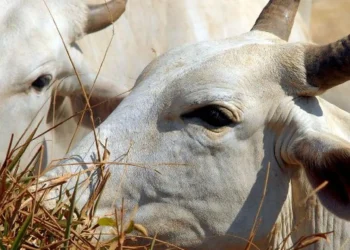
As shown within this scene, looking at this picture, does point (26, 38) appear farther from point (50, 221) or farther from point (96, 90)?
point (50, 221)

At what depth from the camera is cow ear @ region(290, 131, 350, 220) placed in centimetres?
382

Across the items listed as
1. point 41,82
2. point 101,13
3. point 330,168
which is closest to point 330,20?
point 101,13

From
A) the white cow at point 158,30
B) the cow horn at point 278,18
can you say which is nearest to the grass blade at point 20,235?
the cow horn at point 278,18

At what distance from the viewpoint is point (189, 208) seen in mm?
4121

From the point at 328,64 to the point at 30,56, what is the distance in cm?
215

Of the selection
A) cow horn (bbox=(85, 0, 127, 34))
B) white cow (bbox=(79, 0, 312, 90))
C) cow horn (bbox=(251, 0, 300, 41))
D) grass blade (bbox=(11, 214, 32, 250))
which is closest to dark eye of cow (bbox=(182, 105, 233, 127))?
cow horn (bbox=(251, 0, 300, 41))

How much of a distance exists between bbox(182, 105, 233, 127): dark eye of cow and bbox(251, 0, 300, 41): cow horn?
71 cm

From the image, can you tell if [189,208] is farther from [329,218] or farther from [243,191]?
[329,218]

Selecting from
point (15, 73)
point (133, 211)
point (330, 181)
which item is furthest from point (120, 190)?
point (15, 73)

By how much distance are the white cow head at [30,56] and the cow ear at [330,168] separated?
2009 millimetres

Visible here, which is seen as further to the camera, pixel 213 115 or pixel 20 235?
pixel 213 115

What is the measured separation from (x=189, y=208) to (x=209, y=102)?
0.41 meters

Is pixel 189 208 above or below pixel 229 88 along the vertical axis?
below

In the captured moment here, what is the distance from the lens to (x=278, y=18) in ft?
15.4
